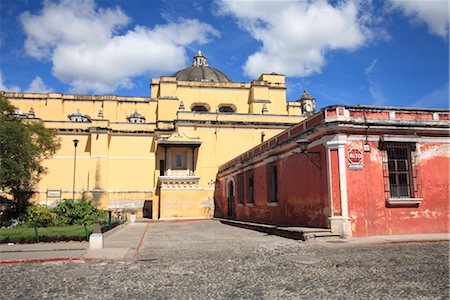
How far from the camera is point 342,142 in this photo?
11.9 meters

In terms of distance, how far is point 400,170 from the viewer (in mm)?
12633

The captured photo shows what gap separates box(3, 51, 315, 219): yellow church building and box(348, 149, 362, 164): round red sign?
16902 millimetres

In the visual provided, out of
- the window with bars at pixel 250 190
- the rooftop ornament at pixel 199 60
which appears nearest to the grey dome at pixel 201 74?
the rooftop ornament at pixel 199 60

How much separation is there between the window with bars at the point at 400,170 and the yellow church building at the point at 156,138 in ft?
55.7

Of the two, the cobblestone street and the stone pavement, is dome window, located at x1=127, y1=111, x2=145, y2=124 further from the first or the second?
the cobblestone street

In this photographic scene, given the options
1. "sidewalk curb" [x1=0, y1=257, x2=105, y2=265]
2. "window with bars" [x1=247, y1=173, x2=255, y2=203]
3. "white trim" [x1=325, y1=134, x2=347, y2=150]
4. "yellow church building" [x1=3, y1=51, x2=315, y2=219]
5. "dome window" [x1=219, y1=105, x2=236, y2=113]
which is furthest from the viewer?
"dome window" [x1=219, y1=105, x2=236, y2=113]

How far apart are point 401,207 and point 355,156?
7.36 ft

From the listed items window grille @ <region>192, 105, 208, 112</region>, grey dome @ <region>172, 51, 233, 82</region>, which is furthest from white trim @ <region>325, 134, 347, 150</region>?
grey dome @ <region>172, 51, 233, 82</region>

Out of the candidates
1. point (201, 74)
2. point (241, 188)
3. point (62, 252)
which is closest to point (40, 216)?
point (62, 252)

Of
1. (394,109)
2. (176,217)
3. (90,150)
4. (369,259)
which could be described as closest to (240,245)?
(369,259)

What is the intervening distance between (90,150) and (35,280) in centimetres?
2604

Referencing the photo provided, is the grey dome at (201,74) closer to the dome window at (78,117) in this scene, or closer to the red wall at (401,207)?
the dome window at (78,117)

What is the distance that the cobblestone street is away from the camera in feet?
17.4

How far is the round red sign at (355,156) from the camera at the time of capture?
11945mm
